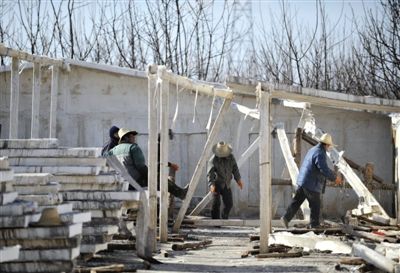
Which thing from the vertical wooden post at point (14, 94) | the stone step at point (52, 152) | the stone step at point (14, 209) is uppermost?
the vertical wooden post at point (14, 94)

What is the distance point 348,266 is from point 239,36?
74.8ft

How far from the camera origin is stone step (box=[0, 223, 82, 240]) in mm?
7301

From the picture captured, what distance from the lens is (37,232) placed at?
7.39 m

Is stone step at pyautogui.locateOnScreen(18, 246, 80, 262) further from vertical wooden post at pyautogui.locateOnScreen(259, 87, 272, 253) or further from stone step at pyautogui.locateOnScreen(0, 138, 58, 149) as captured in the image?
vertical wooden post at pyautogui.locateOnScreen(259, 87, 272, 253)

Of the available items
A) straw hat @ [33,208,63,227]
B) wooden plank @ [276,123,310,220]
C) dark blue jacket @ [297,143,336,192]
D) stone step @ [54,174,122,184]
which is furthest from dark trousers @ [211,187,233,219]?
straw hat @ [33,208,63,227]

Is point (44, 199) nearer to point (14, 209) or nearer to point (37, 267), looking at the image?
point (37, 267)

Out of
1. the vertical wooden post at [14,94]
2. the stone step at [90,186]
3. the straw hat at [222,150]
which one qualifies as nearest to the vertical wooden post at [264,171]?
the stone step at [90,186]

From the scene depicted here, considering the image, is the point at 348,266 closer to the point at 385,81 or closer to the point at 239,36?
the point at 385,81

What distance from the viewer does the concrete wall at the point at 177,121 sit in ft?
63.9

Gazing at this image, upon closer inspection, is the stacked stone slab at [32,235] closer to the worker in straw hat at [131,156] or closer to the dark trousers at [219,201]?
the worker in straw hat at [131,156]

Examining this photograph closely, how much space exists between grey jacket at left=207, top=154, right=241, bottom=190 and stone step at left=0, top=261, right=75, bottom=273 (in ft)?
32.4

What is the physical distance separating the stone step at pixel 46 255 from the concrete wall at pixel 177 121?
12056 mm

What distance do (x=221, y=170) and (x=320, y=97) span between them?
9.26 ft

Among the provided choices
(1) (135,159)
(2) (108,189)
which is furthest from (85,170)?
(1) (135,159)
